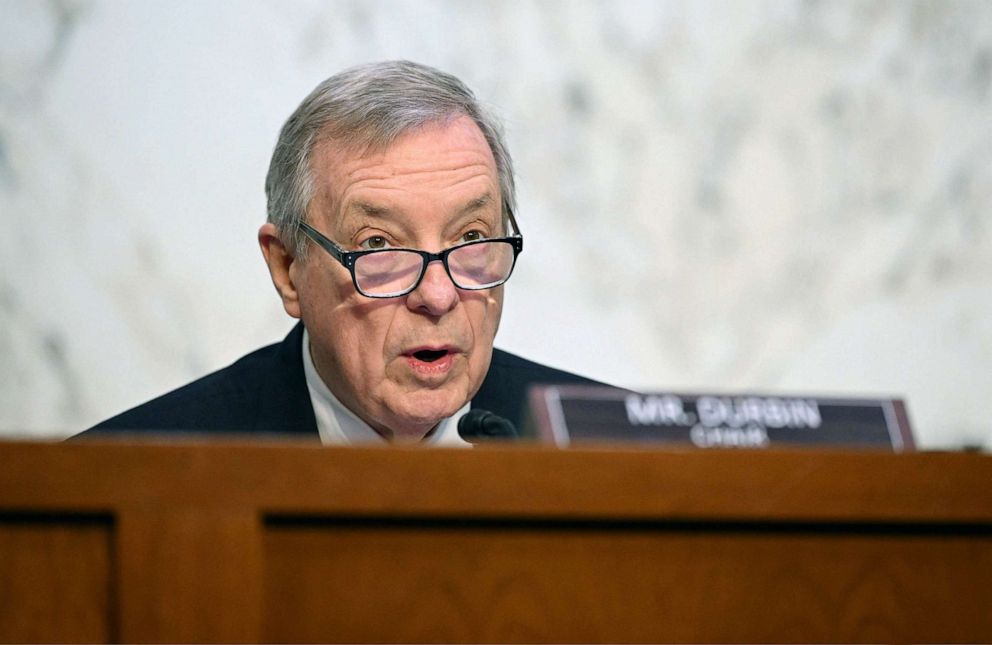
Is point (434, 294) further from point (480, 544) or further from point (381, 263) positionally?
point (480, 544)

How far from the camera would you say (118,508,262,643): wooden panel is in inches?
37.2

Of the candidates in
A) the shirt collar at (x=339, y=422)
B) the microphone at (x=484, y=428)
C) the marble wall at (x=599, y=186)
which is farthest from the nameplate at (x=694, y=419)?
the marble wall at (x=599, y=186)

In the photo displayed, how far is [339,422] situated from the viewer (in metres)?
1.96

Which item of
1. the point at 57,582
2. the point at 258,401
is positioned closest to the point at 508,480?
the point at 57,582

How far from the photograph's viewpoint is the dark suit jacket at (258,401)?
1.94m

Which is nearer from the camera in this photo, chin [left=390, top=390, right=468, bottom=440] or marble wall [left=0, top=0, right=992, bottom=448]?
chin [left=390, top=390, right=468, bottom=440]

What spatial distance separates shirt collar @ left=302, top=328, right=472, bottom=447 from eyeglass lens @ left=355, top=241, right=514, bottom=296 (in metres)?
0.20

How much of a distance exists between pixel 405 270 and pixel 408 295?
4cm

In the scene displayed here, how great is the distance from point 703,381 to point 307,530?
6.09ft

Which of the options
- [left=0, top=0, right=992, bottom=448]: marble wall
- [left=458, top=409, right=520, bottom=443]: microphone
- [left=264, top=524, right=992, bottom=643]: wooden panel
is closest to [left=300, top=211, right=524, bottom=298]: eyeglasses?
[left=458, top=409, right=520, bottom=443]: microphone

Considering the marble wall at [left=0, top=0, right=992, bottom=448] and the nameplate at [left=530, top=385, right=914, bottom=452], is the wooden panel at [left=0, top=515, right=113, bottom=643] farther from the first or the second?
the marble wall at [left=0, top=0, right=992, bottom=448]

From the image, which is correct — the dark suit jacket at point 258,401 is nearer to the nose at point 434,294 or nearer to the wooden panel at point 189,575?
the nose at point 434,294

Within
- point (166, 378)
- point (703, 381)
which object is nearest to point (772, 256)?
point (703, 381)

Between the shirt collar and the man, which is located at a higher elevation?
the man
